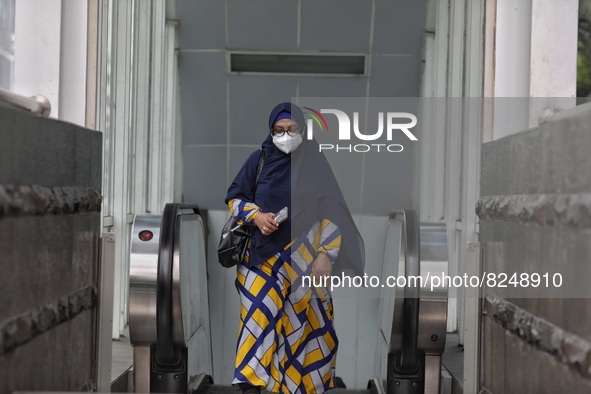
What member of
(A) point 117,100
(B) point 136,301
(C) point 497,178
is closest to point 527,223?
(C) point 497,178

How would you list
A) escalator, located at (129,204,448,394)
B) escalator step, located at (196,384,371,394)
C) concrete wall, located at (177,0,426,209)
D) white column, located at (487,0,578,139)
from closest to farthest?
white column, located at (487,0,578,139)
escalator, located at (129,204,448,394)
escalator step, located at (196,384,371,394)
concrete wall, located at (177,0,426,209)

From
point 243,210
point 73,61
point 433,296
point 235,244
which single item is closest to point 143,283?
point 235,244

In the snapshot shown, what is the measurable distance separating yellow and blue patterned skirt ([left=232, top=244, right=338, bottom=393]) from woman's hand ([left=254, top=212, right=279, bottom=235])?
0.17 metres

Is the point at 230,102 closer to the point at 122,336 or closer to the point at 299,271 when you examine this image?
the point at 122,336

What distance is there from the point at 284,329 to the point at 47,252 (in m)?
2.05

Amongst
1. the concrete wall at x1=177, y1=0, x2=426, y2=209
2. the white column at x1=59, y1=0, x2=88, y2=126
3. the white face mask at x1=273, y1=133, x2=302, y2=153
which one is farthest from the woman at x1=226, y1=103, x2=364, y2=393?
the concrete wall at x1=177, y1=0, x2=426, y2=209

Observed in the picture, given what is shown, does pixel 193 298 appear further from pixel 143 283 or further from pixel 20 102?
pixel 20 102

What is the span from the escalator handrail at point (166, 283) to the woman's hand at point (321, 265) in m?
0.83

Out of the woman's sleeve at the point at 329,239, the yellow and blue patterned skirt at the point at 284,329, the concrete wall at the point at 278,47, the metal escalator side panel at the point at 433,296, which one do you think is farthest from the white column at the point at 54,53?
the concrete wall at the point at 278,47

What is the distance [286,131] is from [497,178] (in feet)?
4.94

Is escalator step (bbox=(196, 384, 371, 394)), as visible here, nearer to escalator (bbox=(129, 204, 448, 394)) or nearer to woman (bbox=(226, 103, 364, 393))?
escalator (bbox=(129, 204, 448, 394))

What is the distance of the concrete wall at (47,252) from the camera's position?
9.18 ft

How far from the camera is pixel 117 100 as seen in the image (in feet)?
24.5

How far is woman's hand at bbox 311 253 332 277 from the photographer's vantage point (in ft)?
16.1
